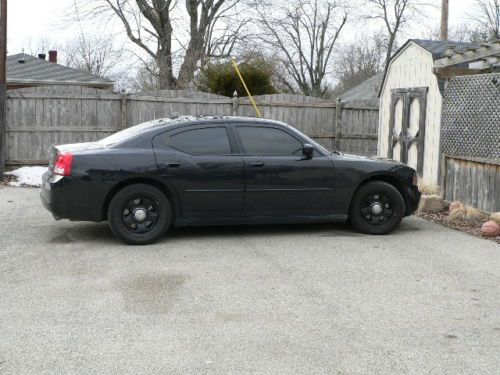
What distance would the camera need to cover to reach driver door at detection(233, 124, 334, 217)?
793 centimetres

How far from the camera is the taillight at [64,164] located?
290 inches

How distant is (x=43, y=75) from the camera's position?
26.7 m

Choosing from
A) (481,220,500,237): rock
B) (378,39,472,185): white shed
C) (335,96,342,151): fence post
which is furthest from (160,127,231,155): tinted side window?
(335,96,342,151): fence post

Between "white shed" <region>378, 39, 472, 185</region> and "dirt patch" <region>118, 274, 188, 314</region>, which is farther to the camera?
"white shed" <region>378, 39, 472, 185</region>

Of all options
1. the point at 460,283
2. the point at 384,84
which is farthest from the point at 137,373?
the point at 384,84

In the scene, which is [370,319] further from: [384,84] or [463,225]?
[384,84]

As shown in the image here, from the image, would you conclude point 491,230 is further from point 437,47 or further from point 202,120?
point 437,47

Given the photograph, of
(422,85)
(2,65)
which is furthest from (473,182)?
(2,65)

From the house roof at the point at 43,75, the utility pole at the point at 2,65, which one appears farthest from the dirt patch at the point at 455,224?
the house roof at the point at 43,75

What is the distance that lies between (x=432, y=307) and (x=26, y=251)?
439 centimetres

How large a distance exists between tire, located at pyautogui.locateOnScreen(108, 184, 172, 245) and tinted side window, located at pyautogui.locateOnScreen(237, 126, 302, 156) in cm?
128

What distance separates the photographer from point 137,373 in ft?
12.9

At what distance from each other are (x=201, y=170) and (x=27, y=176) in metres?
7.45

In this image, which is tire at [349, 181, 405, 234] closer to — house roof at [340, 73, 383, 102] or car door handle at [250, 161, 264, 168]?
car door handle at [250, 161, 264, 168]
